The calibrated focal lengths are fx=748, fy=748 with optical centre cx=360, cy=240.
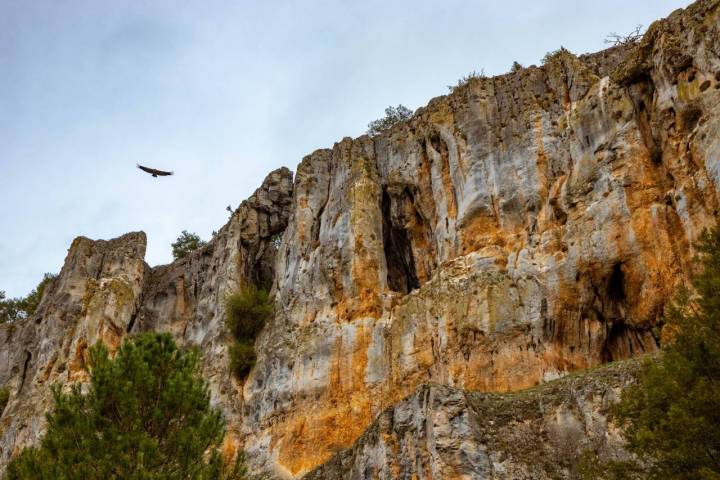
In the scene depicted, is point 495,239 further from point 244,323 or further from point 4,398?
point 4,398

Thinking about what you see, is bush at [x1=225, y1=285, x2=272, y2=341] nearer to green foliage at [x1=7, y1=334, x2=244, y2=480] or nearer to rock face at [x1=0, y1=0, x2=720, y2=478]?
rock face at [x1=0, y1=0, x2=720, y2=478]

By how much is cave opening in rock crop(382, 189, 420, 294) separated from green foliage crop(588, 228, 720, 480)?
19.8 meters

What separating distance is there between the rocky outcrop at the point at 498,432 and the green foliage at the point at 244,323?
14.8 meters

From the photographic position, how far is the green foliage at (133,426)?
53.7 feet

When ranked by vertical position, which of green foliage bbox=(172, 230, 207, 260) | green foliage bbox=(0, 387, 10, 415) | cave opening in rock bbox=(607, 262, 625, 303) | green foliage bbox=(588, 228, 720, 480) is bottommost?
green foliage bbox=(588, 228, 720, 480)

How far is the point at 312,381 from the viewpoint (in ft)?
97.1

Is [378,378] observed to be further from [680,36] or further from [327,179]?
[680,36]

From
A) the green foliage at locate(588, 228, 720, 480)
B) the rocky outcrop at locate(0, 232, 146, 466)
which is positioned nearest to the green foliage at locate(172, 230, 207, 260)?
the rocky outcrop at locate(0, 232, 146, 466)

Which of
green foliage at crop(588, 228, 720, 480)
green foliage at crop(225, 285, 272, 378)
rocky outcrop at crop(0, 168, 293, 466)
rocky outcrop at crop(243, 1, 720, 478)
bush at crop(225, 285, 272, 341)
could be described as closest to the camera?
green foliage at crop(588, 228, 720, 480)

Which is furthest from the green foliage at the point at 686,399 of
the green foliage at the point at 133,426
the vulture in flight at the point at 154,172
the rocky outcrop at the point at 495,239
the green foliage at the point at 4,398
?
the green foliage at the point at 4,398

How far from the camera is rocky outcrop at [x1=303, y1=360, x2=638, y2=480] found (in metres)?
17.4

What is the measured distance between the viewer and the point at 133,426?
1711 cm

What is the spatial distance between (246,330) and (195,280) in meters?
11.3

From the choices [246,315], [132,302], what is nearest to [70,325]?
[132,302]
